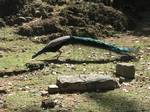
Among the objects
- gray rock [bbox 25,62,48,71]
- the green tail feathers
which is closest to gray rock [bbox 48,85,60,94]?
gray rock [bbox 25,62,48,71]

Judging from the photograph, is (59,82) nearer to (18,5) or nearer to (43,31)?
(43,31)

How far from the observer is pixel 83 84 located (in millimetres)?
6852

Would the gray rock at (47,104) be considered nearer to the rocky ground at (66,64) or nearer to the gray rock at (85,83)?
the rocky ground at (66,64)

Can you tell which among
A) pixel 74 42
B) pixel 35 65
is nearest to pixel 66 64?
pixel 35 65

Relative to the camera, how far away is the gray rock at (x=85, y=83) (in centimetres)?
680

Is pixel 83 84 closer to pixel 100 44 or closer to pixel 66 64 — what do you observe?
pixel 66 64

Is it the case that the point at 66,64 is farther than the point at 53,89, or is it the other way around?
the point at 66,64

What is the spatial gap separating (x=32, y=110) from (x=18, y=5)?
5513 millimetres

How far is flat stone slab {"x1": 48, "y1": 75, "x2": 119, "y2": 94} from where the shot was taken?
6.80m

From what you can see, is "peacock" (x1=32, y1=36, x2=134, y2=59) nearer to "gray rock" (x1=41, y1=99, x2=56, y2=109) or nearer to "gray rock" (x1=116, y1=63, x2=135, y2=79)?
"gray rock" (x1=116, y1=63, x2=135, y2=79)

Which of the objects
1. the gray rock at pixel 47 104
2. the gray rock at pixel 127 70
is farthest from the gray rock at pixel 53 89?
the gray rock at pixel 127 70

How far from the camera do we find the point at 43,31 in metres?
10.7

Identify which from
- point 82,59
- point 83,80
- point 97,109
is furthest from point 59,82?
point 82,59

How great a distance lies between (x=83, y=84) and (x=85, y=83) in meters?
0.03
